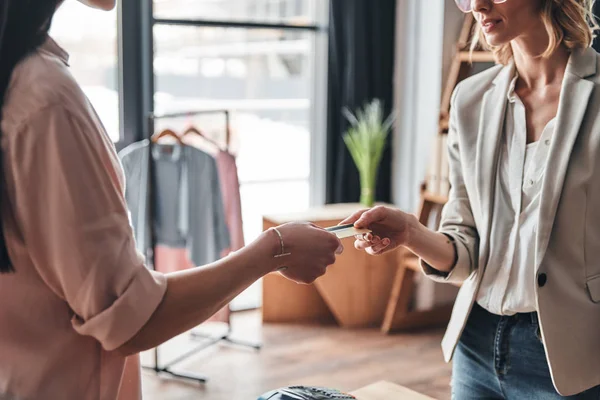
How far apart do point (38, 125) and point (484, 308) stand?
106cm

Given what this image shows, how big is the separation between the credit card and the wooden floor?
1892mm

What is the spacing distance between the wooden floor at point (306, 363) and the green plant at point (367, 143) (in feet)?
2.69

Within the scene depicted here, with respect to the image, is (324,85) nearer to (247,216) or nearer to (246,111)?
(246,111)

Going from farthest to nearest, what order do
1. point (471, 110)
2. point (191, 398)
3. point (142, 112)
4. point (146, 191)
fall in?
point (142, 112)
point (146, 191)
point (191, 398)
point (471, 110)

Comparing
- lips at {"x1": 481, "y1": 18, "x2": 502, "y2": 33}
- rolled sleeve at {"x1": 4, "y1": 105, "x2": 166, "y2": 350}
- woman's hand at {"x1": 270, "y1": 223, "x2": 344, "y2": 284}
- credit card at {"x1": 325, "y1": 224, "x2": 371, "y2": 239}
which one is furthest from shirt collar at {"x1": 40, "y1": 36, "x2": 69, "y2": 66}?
lips at {"x1": 481, "y1": 18, "x2": 502, "y2": 33}

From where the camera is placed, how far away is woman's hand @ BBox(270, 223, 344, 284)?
1192mm

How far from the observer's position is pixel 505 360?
1590 mm

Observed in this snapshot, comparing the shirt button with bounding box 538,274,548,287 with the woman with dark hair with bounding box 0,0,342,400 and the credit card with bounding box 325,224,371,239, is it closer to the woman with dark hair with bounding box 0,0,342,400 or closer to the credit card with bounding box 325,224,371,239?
the credit card with bounding box 325,224,371,239

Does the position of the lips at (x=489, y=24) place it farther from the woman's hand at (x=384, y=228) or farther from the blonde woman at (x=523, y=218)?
the woman's hand at (x=384, y=228)

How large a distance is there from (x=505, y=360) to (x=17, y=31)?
3.73 feet

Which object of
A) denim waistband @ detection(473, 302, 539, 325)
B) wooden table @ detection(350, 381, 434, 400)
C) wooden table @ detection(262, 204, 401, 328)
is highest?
denim waistband @ detection(473, 302, 539, 325)

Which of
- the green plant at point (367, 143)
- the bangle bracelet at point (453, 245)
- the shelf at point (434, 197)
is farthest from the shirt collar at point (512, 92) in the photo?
the green plant at point (367, 143)

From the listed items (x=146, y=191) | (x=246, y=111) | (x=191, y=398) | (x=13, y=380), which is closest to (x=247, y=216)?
(x=246, y=111)

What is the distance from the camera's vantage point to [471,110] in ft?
5.66
